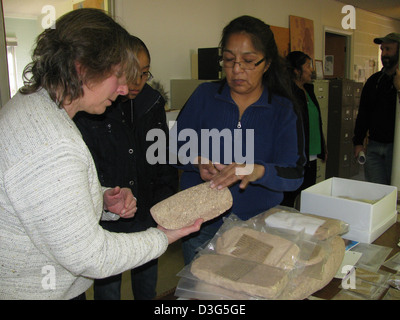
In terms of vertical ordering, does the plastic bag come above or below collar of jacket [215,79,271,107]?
below

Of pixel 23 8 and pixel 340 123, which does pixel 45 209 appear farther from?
pixel 340 123

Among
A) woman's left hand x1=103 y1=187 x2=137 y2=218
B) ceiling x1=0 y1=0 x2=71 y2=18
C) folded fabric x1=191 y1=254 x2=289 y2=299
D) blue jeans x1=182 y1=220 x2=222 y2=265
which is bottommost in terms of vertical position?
blue jeans x1=182 y1=220 x2=222 y2=265

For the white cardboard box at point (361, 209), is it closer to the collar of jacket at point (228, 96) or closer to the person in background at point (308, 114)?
the collar of jacket at point (228, 96)

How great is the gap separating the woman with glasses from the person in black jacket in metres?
0.26

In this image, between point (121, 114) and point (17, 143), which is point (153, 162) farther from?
point (17, 143)

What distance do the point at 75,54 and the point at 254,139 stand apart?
907mm

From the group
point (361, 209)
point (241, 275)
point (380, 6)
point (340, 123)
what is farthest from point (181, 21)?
point (380, 6)

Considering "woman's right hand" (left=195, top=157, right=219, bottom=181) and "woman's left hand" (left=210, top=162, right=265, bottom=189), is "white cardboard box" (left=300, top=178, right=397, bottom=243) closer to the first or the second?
"woman's left hand" (left=210, top=162, right=265, bottom=189)

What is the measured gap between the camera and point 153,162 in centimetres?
192

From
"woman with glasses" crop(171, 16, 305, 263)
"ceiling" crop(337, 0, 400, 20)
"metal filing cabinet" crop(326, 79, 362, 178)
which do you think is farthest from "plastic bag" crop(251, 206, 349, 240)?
"ceiling" crop(337, 0, 400, 20)

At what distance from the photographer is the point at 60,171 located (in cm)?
78

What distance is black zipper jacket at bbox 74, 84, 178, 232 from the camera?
1686 millimetres

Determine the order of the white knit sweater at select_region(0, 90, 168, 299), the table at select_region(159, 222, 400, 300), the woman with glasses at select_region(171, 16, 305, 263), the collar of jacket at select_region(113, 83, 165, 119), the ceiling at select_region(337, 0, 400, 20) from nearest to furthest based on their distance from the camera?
the white knit sweater at select_region(0, 90, 168, 299) < the table at select_region(159, 222, 400, 300) < the woman with glasses at select_region(171, 16, 305, 263) < the collar of jacket at select_region(113, 83, 165, 119) < the ceiling at select_region(337, 0, 400, 20)

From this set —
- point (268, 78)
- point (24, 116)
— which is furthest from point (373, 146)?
point (24, 116)
